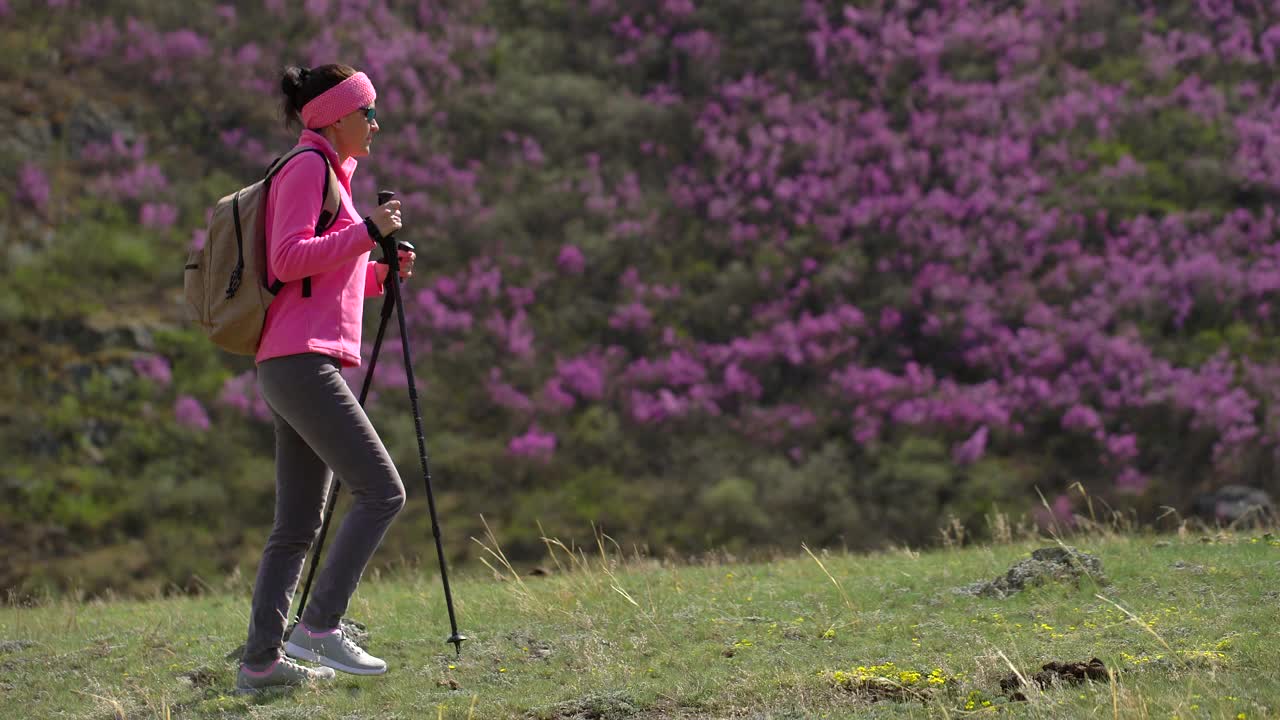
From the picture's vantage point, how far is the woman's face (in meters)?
5.88

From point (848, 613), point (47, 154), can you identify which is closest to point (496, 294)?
point (47, 154)

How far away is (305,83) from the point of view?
591 centimetres

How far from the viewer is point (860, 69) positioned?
24.6 m

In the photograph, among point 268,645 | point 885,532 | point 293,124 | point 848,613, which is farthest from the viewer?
point 885,532

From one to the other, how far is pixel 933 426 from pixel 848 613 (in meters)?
12.5

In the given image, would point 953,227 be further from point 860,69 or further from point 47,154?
point 47,154

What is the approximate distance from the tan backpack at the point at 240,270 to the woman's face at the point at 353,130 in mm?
193

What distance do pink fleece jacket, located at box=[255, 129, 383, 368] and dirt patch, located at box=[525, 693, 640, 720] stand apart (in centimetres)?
172

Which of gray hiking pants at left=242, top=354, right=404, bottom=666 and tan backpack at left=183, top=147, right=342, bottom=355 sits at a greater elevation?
tan backpack at left=183, top=147, right=342, bottom=355

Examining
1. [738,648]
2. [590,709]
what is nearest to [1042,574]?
[738,648]

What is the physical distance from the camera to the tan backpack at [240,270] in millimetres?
5598

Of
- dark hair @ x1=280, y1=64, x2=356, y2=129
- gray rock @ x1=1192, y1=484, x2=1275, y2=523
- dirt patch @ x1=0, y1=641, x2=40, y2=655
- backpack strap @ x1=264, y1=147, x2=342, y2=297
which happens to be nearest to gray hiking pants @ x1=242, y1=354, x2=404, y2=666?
backpack strap @ x1=264, y1=147, x2=342, y2=297

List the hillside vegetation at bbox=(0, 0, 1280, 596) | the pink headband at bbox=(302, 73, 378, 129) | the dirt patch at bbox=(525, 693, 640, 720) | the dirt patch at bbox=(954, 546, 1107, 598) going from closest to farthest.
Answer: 1. the dirt patch at bbox=(525, 693, 640, 720)
2. the pink headband at bbox=(302, 73, 378, 129)
3. the dirt patch at bbox=(954, 546, 1107, 598)
4. the hillside vegetation at bbox=(0, 0, 1280, 596)

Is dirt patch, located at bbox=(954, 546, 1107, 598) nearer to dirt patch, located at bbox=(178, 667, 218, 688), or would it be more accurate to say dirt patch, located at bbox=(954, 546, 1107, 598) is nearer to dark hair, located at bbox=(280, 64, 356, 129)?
dirt patch, located at bbox=(178, 667, 218, 688)
